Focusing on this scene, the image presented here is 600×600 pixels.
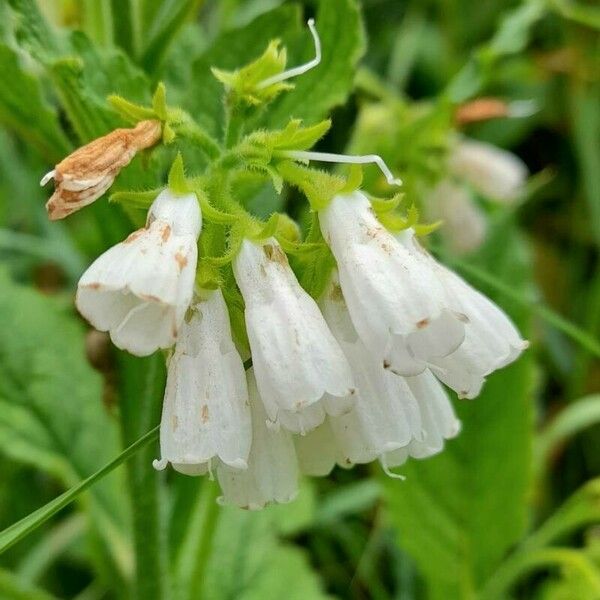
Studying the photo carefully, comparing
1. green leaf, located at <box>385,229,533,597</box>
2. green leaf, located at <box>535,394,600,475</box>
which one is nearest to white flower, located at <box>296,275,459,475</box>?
green leaf, located at <box>385,229,533,597</box>

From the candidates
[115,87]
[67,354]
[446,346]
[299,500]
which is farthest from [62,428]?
[446,346]

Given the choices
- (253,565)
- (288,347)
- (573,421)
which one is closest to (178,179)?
(288,347)

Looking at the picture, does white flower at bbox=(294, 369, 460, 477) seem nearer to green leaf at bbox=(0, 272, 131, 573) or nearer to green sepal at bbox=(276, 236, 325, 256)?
green sepal at bbox=(276, 236, 325, 256)

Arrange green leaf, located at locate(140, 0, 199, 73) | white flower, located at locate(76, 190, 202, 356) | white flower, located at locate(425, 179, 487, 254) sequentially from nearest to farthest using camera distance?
white flower, located at locate(76, 190, 202, 356)
green leaf, located at locate(140, 0, 199, 73)
white flower, located at locate(425, 179, 487, 254)

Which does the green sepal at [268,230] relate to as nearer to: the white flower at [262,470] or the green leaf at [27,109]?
the white flower at [262,470]

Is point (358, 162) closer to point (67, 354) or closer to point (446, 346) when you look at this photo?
point (446, 346)

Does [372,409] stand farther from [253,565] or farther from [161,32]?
[253,565]
